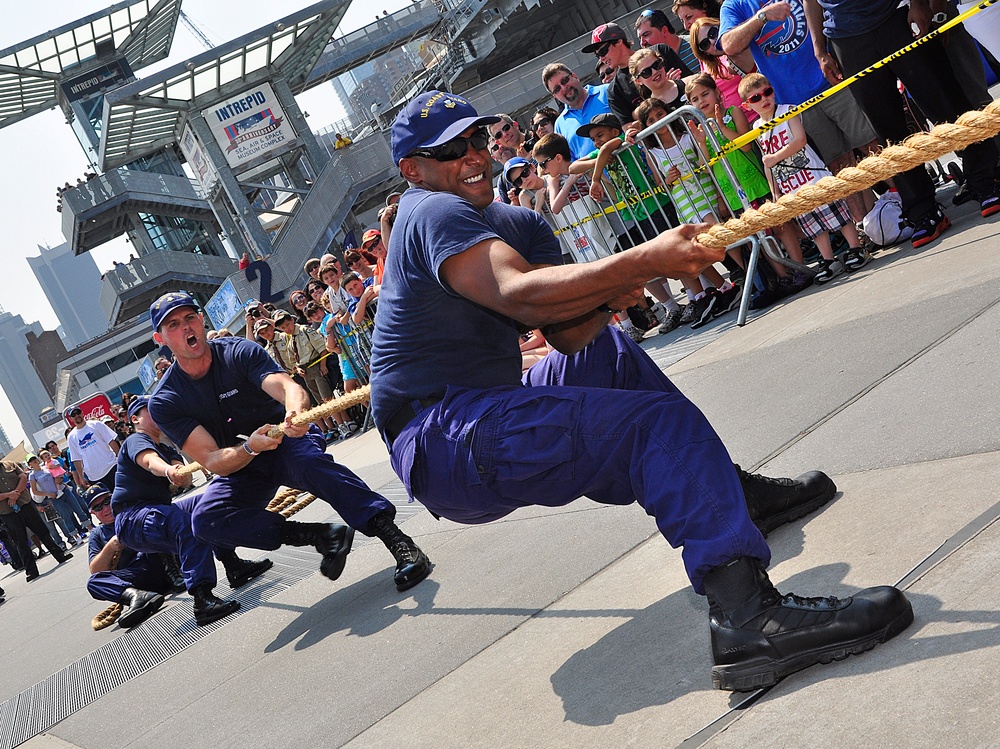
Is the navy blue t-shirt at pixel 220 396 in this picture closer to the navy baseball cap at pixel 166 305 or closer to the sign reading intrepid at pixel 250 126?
the navy baseball cap at pixel 166 305

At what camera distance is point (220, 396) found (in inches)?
210

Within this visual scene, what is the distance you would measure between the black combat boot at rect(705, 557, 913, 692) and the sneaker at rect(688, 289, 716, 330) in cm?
512

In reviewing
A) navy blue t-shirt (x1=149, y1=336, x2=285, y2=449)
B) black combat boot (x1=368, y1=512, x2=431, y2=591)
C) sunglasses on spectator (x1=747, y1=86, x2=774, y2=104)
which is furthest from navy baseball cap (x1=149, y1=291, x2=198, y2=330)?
sunglasses on spectator (x1=747, y1=86, x2=774, y2=104)

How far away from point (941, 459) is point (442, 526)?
3.10m

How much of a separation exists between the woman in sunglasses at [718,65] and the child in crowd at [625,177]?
761 millimetres

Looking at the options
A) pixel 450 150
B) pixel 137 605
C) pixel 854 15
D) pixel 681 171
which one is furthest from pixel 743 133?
pixel 137 605

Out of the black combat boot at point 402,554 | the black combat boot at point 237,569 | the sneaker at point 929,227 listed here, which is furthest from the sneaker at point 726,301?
the black combat boot at point 237,569

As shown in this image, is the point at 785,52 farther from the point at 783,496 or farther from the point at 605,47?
the point at 783,496

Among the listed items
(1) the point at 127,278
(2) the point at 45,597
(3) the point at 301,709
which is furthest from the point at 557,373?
(1) the point at 127,278

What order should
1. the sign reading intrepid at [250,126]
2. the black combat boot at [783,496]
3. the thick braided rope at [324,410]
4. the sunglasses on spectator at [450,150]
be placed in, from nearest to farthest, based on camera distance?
the sunglasses on spectator at [450,150] → the black combat boot at [783,496] → the thick braided rope at [324,410] → the sign reading intrepid at [250,126]

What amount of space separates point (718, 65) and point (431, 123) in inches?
185

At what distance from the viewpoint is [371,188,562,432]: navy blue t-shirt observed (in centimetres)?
283

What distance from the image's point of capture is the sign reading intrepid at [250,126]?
3203cm

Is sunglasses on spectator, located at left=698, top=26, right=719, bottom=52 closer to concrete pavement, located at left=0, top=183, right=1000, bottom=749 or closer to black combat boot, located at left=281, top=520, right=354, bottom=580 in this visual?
concrete pavement, located at left=0, top=183, right=1000, bottom=749
